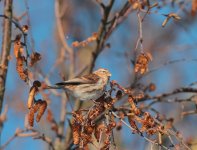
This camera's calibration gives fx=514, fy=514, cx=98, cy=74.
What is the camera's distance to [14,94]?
7273 millimetres

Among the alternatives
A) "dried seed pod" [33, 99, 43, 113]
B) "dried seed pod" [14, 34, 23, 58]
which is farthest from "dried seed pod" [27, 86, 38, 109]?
"dried seed pod" [14, 34, 23, 58]

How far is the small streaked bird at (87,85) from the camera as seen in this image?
281 centimetres

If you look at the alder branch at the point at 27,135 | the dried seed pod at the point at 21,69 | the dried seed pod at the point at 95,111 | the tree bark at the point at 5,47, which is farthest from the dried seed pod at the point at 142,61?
the alder branch at the point at 27,135

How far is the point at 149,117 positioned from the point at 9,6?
1.28 m

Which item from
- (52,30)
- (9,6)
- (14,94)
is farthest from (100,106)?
(52,30)

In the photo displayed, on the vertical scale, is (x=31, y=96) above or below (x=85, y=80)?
below

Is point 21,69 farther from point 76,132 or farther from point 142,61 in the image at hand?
point 142,61

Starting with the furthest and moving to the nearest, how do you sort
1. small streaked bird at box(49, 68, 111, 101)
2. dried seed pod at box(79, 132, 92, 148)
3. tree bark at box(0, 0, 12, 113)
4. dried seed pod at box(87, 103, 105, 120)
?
tree bark at box(0, 0, 12, 113) < small streaked bird at box(49, 68, 111, 101) < dried seed pod at box(87, 103, 105, 120) < dried seed pod at box(79, 132, 92, 148)

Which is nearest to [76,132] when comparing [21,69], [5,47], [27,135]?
[21,69]

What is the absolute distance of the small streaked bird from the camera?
281cm

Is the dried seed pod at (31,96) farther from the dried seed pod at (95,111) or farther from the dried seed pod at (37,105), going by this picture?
the dried seed pod at (95,111)

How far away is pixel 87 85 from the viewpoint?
115 inches

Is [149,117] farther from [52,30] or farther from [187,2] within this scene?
[52,30]

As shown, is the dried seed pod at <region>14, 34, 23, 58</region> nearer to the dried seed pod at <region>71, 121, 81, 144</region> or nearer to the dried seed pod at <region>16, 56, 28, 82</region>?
the dried seed pod at <region>16, 56, 28, 82</region>
